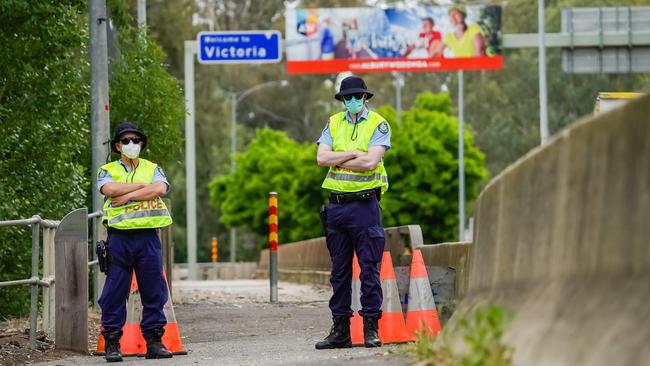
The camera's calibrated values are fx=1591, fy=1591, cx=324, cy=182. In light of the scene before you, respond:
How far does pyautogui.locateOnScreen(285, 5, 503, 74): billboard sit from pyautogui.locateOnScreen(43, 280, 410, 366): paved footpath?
30326 millimetres

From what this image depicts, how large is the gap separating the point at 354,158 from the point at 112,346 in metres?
2.13

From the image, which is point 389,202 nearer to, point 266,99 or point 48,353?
point 266,99

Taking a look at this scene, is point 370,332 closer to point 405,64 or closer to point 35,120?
point 35,120

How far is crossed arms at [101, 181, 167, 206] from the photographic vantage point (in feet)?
35.6

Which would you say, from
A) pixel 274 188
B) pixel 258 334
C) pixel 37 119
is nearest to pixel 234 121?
pixel 274 188

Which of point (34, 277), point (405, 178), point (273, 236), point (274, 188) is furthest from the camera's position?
point (274, 188)

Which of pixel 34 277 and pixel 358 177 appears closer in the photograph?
pixel 358 177

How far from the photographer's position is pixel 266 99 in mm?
79125

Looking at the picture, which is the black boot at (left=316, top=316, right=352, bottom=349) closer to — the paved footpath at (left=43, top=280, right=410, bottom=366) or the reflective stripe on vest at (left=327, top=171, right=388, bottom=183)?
the paved footpath at (left=43, top=280, right=410, bottom=366)

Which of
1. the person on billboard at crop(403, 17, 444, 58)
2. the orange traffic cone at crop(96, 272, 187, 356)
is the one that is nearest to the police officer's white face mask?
the orange traffic cone at crop(96, 272, 187, 356)

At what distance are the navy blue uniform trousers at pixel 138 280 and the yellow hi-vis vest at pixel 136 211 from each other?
0.07 meters

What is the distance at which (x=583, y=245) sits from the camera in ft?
21.0

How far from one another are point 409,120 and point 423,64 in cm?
414

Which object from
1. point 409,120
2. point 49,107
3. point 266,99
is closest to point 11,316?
point 49,107
